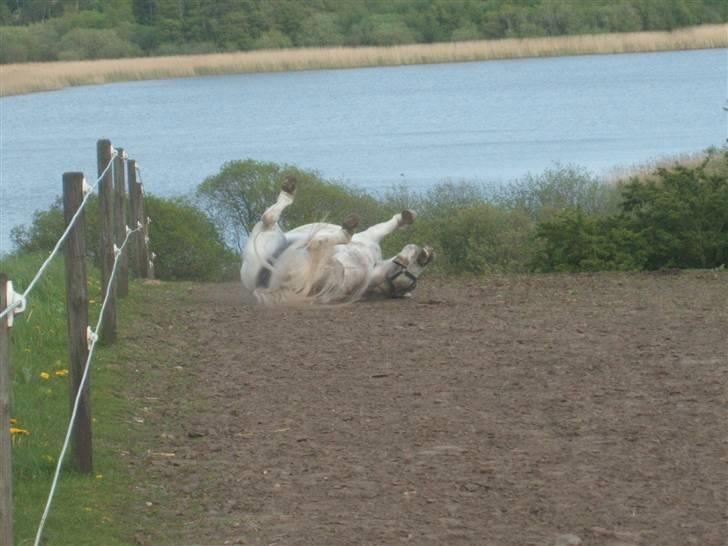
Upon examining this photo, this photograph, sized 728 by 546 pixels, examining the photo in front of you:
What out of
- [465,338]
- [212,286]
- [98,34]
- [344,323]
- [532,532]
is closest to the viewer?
[532,532]

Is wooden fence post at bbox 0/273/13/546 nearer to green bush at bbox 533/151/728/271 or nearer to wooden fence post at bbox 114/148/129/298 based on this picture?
wooden fence post at bbox 114/148/129/298

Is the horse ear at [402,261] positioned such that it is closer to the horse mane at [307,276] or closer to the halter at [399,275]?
the halter at [399,275]

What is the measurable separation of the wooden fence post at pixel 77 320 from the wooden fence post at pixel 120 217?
5275mm

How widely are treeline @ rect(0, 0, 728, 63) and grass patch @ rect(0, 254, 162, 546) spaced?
57.8m

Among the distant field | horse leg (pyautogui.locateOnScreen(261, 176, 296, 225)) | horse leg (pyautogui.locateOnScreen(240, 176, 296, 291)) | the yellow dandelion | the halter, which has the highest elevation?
the distant field

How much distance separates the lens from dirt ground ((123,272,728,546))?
631 centimetres

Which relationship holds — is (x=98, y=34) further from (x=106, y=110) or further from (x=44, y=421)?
(x=44, y=421)

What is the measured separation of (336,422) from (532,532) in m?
2.32

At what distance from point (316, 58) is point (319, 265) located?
54.8 meters

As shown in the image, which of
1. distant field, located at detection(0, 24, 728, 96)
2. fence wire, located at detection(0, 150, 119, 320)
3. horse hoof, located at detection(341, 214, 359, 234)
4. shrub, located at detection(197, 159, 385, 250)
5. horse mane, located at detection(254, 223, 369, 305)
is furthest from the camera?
distant field, located at detection(0, 24, 728, 96)

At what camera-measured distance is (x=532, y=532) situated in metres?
6.09

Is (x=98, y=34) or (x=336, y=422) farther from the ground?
(x=98, y=34)

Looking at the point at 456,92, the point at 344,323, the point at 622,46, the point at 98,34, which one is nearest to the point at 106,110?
the point at 98,34

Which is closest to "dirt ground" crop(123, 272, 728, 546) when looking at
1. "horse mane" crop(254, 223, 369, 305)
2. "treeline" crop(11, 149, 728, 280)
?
"horse mane" crop(254, 223, 369, 305)
